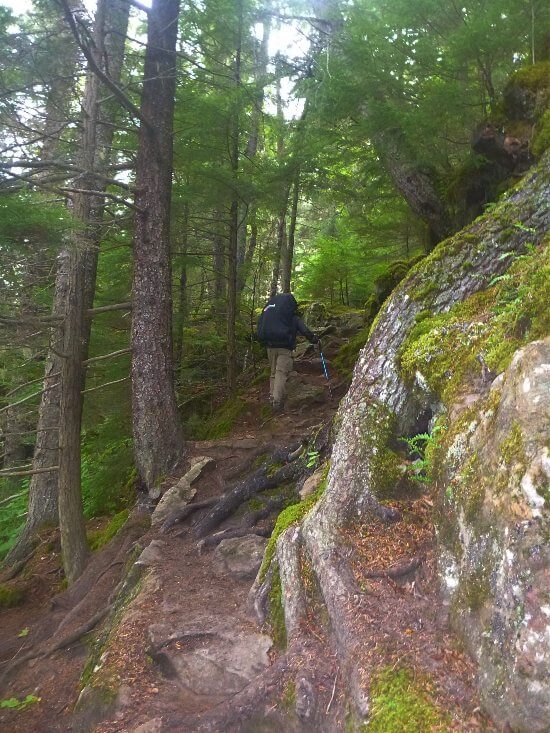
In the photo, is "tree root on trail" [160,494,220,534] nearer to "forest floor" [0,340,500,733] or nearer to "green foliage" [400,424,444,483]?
"forest floor" [0,340,500,733]

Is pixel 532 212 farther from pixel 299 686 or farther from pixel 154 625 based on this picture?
pixel 154 625

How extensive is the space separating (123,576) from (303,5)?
13.6 m

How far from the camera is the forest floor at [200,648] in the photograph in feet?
9.53

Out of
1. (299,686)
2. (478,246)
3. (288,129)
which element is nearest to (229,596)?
(299,686)

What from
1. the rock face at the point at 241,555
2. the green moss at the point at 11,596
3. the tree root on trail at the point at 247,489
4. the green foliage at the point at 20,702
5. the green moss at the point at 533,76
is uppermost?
the green moss at the point at 533,76

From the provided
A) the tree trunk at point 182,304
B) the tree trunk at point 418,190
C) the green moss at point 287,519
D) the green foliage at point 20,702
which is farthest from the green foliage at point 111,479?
the tree trunk at point 418,190

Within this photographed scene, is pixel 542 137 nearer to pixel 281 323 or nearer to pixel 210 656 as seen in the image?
pixel 281 323

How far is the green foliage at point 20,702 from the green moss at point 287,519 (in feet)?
8.56

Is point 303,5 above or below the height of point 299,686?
above

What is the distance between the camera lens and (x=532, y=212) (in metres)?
5.11

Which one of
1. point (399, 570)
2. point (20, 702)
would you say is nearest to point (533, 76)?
point (399, 570)

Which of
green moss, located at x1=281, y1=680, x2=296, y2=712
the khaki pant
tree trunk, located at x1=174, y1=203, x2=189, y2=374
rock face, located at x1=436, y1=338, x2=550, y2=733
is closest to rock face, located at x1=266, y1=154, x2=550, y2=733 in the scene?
rock face, located at x1=436, y1=338, x2=550, y2=733

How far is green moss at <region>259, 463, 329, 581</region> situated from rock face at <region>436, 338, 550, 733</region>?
62.6 inches

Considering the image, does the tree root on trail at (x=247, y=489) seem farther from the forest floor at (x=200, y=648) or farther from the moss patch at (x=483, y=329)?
the moss patch at (x=483, y=329)
